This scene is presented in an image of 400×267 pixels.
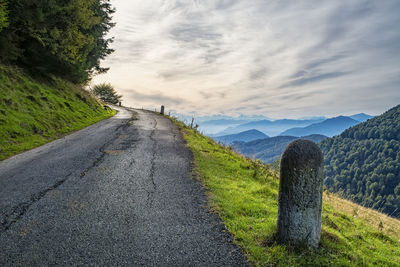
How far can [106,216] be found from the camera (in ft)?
12.8

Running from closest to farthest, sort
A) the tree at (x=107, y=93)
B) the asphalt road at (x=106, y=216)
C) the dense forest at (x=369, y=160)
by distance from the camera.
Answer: the asphalt road at (x=106, y=216), the tree at (x=107, y=93), the dense forest at (x=369, y=160)

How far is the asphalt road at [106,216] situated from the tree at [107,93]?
43.5 meters

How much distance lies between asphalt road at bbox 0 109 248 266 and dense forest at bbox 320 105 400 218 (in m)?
97.3

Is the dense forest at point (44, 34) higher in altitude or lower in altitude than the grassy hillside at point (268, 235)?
higher

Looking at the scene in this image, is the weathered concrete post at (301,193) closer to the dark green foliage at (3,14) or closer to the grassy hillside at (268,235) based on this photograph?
the grassy hillside at (268,235)

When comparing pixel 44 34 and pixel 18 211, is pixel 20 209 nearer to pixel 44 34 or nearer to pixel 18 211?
pixel 18 211

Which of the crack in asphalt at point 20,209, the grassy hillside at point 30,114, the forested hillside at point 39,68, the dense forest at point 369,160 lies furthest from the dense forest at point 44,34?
the dense forest at point 369,160

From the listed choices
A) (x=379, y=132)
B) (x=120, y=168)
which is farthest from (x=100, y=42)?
(x=379, y=132)

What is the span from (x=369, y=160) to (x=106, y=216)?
157088 millimetres

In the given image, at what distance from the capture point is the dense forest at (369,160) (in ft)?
336

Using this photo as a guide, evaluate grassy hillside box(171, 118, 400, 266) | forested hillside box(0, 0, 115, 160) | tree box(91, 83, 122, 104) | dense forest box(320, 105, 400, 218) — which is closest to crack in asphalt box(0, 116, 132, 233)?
grassy hillside box(171, 118, 400, 266)

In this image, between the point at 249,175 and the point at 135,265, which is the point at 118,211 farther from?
the point at 249,175

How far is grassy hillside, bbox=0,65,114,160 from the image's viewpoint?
9598 mm

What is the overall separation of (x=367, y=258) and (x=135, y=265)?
3.36 m
